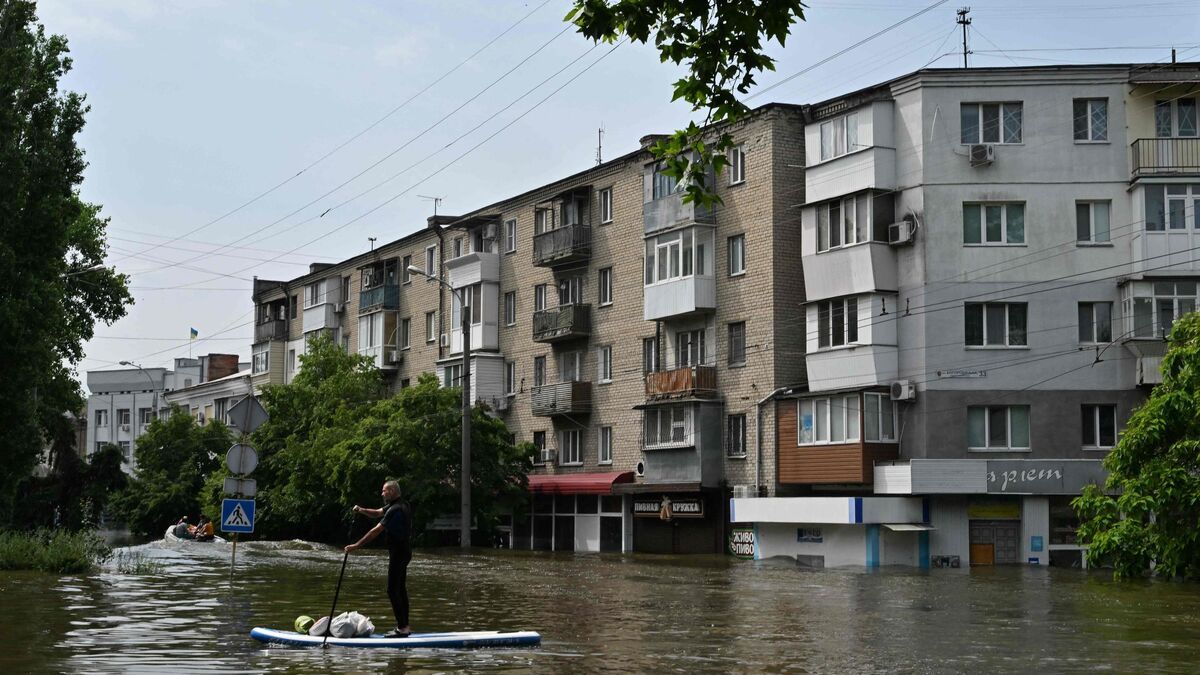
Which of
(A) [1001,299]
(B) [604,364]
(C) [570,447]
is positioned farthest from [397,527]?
(C) [570,447]

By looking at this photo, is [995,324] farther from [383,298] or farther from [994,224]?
[383,298]

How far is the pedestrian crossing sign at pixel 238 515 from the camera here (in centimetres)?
2388

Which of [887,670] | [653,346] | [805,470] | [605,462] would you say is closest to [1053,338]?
[805,470]

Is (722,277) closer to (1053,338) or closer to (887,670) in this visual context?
(1053,338)

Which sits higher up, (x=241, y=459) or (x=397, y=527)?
(x=241, y=459)

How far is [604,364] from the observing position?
55438 mm

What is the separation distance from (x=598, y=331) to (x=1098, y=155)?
20.2 meters

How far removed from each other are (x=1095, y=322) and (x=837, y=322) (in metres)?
7.43

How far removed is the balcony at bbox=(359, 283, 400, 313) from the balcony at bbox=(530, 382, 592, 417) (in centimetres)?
1637

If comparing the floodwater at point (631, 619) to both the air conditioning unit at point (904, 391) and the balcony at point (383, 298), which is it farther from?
the balcony at point (383, 298)

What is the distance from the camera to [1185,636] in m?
17.6

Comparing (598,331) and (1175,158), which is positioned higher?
(1175,158)

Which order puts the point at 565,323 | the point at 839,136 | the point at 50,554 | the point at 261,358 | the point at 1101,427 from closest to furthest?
the point at 50,554
the point at 1101,427
the point at 839,136
the point at 565,323
the point at 261,358

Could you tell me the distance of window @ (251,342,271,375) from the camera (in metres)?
87.2
